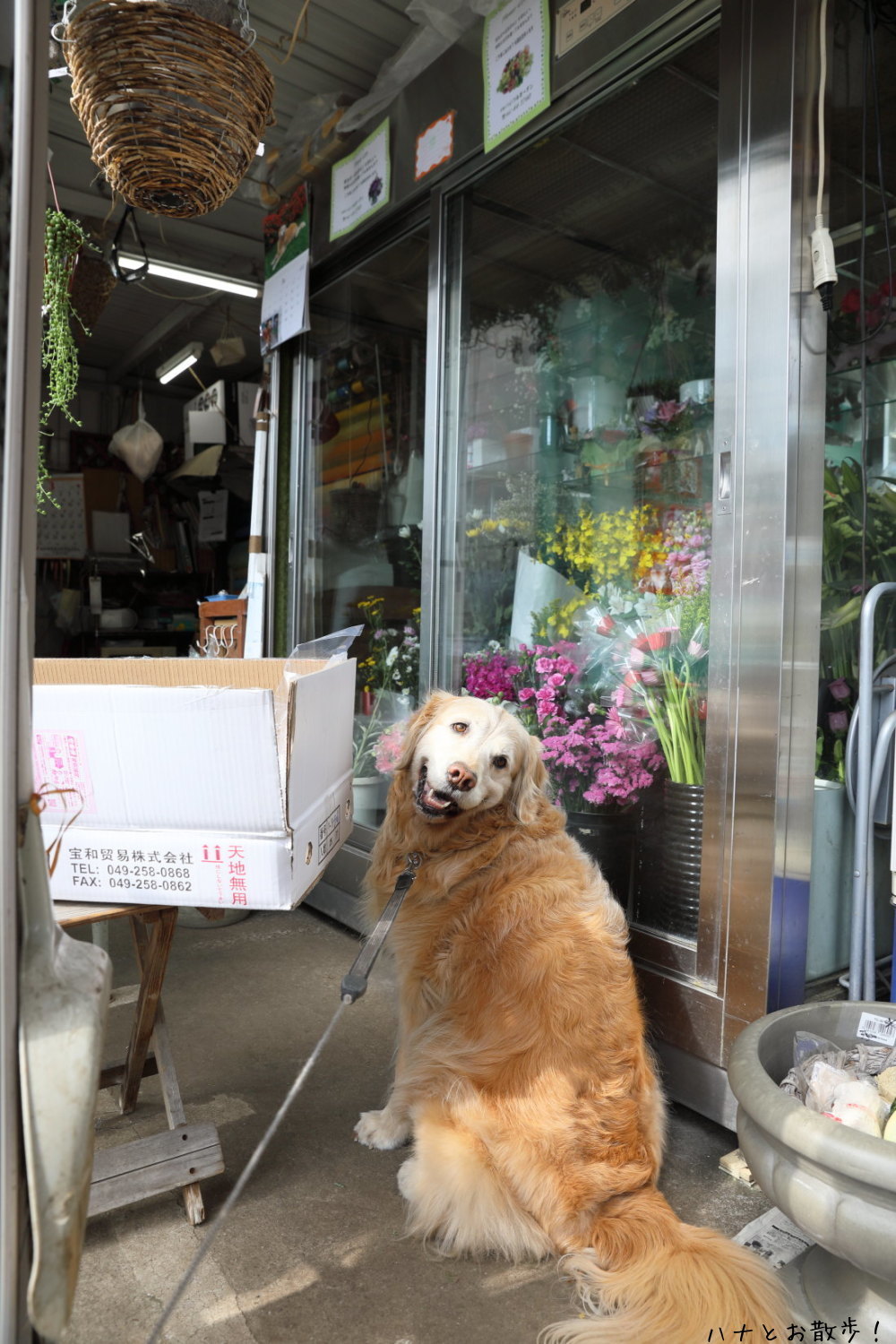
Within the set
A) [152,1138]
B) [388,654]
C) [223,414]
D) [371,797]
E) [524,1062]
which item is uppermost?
[223,414]

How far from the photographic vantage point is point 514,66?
279cm

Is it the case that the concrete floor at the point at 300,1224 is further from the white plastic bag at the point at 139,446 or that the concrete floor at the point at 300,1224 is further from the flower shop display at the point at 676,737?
→ the white plastic bag at the point at 139,446

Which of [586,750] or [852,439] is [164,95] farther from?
[586,750]

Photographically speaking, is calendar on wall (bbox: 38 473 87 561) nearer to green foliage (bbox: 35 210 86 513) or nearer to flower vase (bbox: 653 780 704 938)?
green foliage (bbox: 35 210 86 513)

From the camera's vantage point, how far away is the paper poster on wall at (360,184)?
3436 millimetres

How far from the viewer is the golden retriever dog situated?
1411 millimetres

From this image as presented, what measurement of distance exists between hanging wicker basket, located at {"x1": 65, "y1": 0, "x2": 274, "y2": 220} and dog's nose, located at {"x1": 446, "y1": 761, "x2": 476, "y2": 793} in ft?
5.66

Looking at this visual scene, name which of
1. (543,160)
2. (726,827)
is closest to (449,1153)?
(726,827)

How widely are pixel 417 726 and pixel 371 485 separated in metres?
2.11

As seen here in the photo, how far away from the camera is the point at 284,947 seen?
3.36 meters

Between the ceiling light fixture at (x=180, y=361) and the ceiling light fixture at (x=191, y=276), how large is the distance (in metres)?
1.10

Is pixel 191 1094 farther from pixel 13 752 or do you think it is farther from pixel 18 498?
pixel 18 498

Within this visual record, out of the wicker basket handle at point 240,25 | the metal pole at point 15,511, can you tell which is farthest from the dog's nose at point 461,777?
the wicker basket handle at point 240,25

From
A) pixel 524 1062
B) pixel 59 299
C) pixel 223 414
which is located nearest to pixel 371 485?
pixel 59 299
